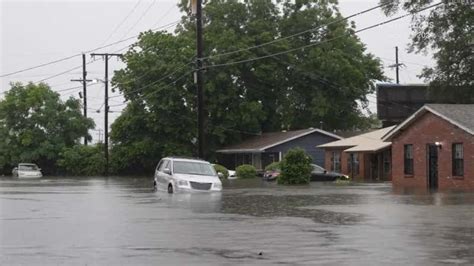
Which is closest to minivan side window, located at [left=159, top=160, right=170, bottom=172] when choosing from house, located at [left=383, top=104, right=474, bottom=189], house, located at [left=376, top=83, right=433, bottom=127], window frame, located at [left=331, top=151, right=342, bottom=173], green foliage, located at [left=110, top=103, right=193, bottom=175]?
house, located at [left=383, top=104, right=474, bottom=189]

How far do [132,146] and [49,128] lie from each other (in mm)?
15628

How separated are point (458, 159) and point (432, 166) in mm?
2134

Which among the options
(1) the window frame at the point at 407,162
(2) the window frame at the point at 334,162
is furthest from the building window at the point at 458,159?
(2) the window frame at the point at 334,162

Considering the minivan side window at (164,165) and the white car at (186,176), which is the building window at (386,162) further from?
the minivan side window at (164,165)

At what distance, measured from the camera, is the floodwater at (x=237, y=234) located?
10477 mm

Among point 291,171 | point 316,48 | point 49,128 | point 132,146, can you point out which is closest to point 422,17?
point 291,171

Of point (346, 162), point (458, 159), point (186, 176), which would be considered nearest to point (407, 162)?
point (458, 159)

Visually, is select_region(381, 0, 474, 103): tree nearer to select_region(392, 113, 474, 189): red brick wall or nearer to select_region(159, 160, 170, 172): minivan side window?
select_region(392, 113, 474, 189): red brick wall

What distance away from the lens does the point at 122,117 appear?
63.7m

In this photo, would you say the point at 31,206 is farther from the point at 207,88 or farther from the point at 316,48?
the point at 316,48

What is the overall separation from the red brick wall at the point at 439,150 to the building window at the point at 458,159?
0.19 meters

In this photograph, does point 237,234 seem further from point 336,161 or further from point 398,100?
point 398,100

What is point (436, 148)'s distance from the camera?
35344 mm

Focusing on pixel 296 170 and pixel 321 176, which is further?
pixel 321 176
